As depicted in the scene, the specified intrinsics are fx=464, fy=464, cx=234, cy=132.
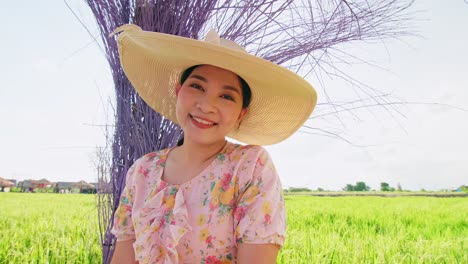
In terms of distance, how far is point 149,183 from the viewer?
60.1 inches

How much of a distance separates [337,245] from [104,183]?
1.55m

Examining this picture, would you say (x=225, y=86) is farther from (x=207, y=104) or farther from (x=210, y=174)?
(x=210, y=174)

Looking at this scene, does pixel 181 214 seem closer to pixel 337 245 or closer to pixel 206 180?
pixel 206 180

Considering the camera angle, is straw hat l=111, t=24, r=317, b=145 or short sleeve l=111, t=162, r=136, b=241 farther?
short sleeve l=111, t=162, r=136, b=241

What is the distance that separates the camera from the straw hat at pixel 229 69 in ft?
4.48

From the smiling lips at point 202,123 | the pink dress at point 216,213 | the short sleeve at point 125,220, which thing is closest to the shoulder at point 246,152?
the pink dress at point 216,213

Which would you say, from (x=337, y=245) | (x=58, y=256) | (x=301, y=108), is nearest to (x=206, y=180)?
(x=301, y=108)

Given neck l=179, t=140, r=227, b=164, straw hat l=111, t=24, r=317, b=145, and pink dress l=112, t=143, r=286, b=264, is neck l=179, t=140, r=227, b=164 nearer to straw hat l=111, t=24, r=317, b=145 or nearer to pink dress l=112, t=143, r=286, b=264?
pink dress l=112, t=143, r=286, b=264

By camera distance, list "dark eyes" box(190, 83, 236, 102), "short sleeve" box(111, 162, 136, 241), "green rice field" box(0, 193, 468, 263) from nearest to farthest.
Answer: "dark eyes" box(190, 83, 236, 102) < "short sleeve" box(111, 162, 136, 241) < "green rice field" box(0, 193, 468, 263)

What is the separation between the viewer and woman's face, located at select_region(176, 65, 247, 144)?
133 cm

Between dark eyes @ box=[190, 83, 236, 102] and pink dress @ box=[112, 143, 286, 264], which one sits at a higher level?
dark eyes @ box=[190, 83, 236, 102]

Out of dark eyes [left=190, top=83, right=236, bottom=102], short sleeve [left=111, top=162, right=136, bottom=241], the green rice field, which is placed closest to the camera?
dark eyes [left=190, top=83, right=236, bottom=102]

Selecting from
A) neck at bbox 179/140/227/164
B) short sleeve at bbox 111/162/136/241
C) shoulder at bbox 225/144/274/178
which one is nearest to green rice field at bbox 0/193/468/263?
short sleeve at bbox 111/162/136/241

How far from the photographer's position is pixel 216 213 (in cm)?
134
